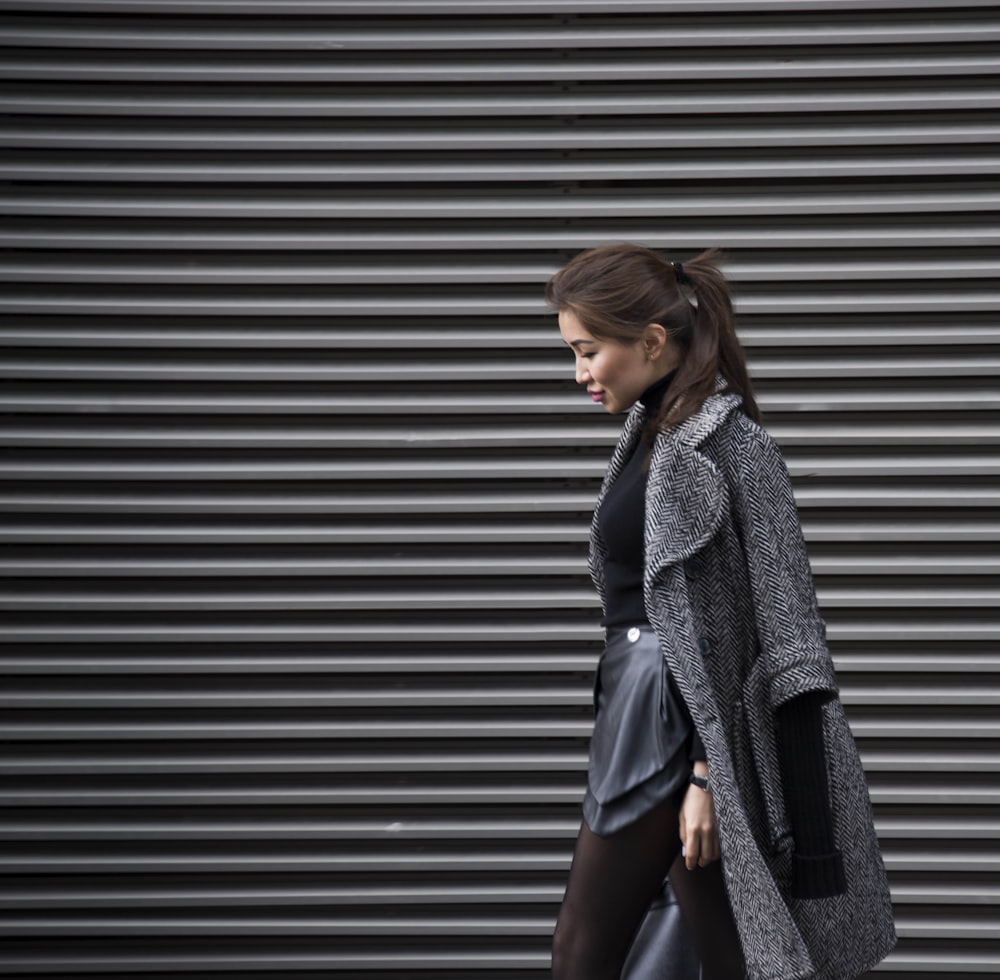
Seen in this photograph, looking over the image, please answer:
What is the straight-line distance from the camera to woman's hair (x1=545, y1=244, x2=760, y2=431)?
231cm

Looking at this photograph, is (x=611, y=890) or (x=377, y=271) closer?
(x=611, y=890)

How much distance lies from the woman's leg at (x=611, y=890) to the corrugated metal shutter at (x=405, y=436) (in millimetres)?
1300

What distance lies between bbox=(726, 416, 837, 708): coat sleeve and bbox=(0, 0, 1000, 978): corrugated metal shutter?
142 cm

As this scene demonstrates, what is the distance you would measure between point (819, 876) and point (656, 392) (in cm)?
102

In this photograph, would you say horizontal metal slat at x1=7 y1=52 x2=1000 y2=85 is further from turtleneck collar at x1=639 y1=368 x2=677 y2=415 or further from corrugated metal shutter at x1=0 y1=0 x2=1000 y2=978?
turtleneck collar at x1=639 y1=368 x2=677 y2=415

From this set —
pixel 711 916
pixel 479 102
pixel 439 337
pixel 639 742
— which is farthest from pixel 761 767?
pixel 479 102

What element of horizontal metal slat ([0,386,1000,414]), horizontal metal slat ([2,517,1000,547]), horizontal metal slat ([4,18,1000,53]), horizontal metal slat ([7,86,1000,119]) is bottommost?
horizontal metal slat ([2,517,1000,547])

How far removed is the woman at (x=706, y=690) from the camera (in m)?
2.20

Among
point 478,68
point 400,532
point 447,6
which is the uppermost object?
point 447,6

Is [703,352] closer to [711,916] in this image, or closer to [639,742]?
[639,742]

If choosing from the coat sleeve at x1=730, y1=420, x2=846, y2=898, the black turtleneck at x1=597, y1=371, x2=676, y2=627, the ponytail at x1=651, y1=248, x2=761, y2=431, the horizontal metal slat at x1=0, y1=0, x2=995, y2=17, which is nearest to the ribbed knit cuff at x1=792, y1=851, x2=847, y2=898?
the coat sleeve at x1=730, y1=420, x2=846, y2=898

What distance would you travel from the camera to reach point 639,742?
230 cm

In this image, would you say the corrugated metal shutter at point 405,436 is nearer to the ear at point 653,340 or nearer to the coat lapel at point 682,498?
the ear at point 653,340

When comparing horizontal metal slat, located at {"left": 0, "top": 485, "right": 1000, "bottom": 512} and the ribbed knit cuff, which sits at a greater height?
horizontal metal slat, located at {"left": 0, "top": 485, "right": 1000, "bottom": 512}
